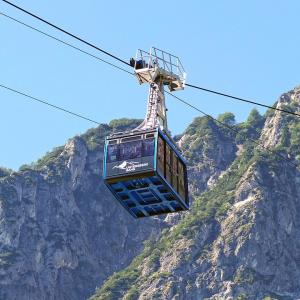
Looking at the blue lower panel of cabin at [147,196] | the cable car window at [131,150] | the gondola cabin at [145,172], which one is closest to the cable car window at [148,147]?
the gondola cabin at [145,172]

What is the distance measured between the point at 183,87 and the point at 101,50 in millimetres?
12685

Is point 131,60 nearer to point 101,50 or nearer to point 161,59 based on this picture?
point 161,59

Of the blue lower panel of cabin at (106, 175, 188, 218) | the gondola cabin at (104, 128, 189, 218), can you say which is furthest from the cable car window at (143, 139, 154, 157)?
the blue lower panel of cabin at (106, 175, 188, 218)

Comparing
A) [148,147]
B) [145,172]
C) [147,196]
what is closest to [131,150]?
[148,147]

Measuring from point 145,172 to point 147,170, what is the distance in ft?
0.57

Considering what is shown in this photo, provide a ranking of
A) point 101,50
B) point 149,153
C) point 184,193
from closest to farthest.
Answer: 1. point 101,50
2. point 149,153
3. point 184,193

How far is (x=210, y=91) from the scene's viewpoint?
65625 mm

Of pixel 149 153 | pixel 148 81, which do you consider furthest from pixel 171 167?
pixel 148 81

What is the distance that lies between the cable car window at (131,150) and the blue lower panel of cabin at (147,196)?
5.55 ft

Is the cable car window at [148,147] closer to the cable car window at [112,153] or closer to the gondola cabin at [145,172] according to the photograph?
the gondola cabin at [145,172]

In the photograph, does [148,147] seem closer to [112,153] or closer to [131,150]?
[131,150]

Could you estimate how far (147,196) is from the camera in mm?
68000

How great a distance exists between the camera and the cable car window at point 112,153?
68.1 meters

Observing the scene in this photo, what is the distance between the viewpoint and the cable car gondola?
6631 cm
